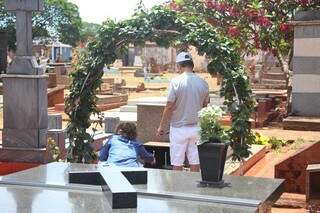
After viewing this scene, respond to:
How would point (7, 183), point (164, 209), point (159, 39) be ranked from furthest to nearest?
1. point (159, 39)
2. point (7, 183)
3. point (164, 209)

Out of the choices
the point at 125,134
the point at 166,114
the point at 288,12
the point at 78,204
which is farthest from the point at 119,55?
the point at 288,12

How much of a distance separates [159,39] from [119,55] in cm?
54

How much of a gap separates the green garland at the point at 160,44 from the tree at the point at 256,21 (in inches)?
218

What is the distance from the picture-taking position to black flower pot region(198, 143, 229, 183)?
12.6ft

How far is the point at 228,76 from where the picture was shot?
21.6 ft

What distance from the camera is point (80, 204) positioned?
130 inches

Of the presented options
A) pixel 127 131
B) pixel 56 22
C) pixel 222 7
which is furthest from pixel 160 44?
pixel 56 22

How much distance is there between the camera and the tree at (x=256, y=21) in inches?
504

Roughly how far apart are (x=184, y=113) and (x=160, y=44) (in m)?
1.11

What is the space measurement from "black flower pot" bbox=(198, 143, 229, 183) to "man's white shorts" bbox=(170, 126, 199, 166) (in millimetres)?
2592

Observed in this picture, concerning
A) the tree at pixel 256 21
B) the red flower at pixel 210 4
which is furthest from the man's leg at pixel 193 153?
the red flower at pixel 210 4

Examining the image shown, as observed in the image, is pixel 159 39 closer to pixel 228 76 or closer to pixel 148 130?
pixel 228 76

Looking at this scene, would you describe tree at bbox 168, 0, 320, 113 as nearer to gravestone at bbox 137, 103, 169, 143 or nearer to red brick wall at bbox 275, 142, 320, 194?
gravestone at bbox 137, 103, 169, 143

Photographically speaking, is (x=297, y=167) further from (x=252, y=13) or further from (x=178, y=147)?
(x=252, y=13)
